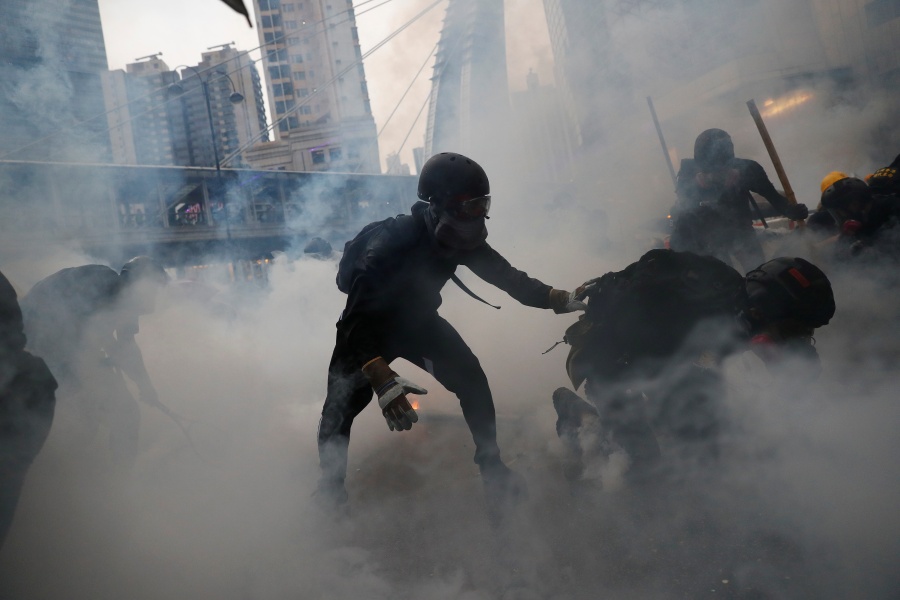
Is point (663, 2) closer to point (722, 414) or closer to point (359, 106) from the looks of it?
point (722, 414)

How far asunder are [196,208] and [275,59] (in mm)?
48149

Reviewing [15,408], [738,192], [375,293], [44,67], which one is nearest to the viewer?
[15,408]

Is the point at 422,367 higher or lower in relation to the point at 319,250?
lower

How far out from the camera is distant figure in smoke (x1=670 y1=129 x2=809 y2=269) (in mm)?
4348

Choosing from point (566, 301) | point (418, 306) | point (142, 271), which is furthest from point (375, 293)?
point (142, 271)

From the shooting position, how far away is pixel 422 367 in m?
2.89

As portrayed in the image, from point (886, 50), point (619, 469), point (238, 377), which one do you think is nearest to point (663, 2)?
point (886, 50)

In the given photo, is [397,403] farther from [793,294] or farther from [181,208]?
[181,208]

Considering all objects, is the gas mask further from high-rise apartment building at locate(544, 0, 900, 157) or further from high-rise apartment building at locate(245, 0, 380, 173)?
high-rise apartment building at locate(245, 0, 380, 173)

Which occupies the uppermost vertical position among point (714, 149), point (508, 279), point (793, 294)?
point (714, 149)

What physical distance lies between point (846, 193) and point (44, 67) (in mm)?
8361

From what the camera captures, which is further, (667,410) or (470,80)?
(470,80)

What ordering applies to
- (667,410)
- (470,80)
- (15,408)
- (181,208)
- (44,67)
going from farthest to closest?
(470,80) → (181,208) → (44,67) → (667,410) → (15,408)

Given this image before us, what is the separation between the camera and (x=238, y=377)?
6070 millimetres
